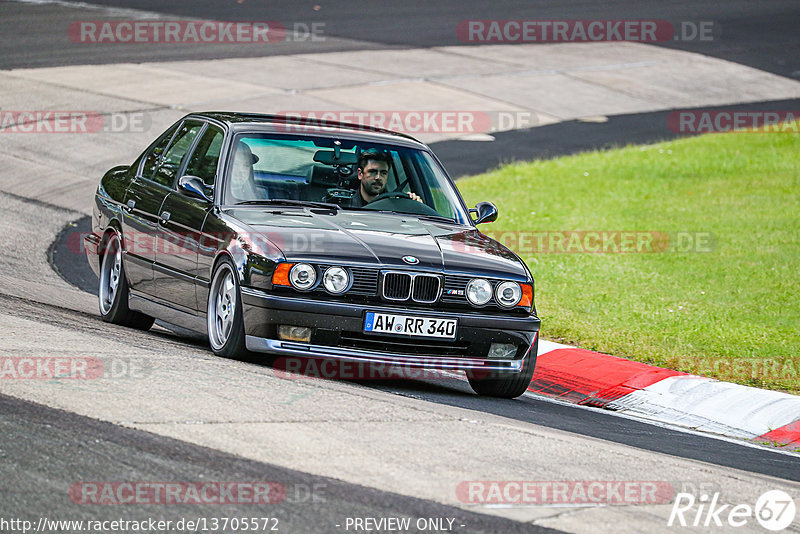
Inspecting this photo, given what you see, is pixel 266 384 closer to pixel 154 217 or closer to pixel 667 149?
pixel 154 217

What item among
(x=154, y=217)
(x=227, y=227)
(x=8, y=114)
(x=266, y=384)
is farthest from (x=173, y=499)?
(x=8, y=114)

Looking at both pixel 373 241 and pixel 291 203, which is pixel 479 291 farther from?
pixel 291 203

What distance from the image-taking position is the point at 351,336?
7.48m

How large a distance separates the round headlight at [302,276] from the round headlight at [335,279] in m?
0.07

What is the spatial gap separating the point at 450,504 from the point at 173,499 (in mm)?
1113

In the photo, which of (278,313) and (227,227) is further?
(227,227)

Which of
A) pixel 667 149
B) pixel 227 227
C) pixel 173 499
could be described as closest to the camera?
pixel 173 499

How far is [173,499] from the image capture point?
4.88 meters

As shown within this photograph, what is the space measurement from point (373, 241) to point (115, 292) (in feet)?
8.89

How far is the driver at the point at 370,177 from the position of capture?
28.7 ft

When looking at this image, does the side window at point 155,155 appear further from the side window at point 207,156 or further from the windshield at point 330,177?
the windshield at point 330,177

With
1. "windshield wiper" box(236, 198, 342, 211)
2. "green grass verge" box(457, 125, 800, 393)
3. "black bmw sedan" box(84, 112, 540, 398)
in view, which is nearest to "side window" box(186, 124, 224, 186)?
"black bmw sedan" box(84, 112, 540, 398)

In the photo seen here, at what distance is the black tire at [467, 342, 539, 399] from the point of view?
8047 mm

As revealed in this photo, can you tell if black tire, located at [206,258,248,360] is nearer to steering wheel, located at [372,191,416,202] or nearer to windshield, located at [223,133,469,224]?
windshield, located at [223,133,469,224]
